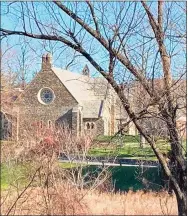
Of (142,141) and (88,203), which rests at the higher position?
(142,141)

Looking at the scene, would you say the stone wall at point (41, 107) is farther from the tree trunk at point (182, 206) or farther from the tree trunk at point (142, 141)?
the tree trunk at point (182, 206)

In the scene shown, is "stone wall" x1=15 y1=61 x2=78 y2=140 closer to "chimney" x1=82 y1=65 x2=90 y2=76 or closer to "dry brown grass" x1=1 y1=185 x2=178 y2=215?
"dry brown grass" x1=1 y1=185 x2=178 y2=215

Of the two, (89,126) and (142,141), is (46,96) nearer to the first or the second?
(89,126)

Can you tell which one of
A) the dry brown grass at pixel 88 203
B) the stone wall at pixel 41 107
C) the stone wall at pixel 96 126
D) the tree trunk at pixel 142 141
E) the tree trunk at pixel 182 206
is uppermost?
the stone wall at pixel 41 107

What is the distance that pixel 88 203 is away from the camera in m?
2.81

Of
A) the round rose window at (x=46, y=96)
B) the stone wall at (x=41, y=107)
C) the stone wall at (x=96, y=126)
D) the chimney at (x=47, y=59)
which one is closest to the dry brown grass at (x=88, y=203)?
the stone wall at (x=96, y=126)

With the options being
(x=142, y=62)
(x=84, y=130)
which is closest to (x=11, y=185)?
(x=84, y=130)

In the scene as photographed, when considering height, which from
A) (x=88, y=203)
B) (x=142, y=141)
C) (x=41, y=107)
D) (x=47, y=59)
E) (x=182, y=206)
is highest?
(x=47, y=59)

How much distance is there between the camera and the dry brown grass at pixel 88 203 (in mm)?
2312

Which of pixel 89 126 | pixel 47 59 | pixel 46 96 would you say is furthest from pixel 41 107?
pixel 47 59

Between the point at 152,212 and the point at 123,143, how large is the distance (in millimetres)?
1192

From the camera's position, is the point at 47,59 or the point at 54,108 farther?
the point at 54,108

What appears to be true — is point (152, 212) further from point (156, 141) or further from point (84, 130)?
point (156, 141)

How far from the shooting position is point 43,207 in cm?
240
